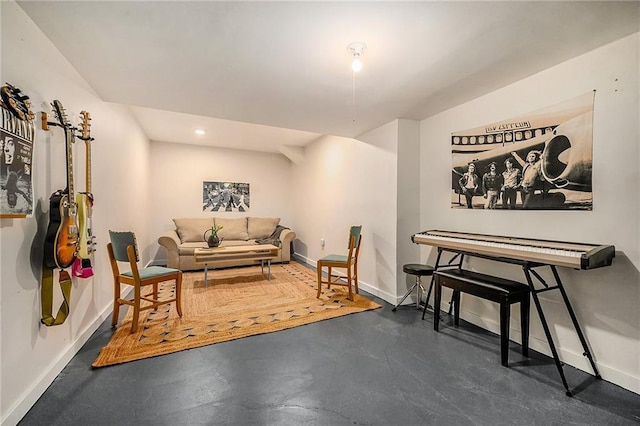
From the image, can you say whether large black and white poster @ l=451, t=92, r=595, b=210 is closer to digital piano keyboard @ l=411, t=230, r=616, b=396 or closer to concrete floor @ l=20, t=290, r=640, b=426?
digital piano keyboard @ l=411, t=230, r=616, b=396

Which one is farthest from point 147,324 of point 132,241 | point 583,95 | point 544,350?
point 583,95

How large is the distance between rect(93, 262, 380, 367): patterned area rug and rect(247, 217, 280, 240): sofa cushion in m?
1.57

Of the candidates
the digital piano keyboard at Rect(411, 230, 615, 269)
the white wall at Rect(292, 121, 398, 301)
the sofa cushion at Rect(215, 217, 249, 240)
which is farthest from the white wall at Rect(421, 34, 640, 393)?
the sofa cushion at Rect(215, 217, 249, 240)

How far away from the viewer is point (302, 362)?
2.09 meters

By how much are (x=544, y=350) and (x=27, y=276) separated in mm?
3621

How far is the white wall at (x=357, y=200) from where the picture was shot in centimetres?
343

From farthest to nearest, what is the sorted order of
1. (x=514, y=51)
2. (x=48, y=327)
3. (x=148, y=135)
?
(x=148, y=135) → (x=514, y=51) → (x=48, y=327)

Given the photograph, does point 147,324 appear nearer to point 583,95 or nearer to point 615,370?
point 615,370

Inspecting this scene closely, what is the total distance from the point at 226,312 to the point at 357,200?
231cm

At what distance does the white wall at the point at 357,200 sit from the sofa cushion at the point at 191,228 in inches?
81.6

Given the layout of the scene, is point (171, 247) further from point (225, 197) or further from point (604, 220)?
point (604, 220)

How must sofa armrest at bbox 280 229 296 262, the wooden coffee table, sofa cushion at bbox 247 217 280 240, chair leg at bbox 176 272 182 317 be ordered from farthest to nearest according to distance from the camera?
sofa cushion at bbox 247 217 280 240 < sofa armrest at bbox 280 229 296 262 < the wooden coffee table < chair leg at bbox 176 272 182 317

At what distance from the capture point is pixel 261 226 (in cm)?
605

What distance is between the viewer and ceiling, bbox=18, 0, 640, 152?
1499 mm
